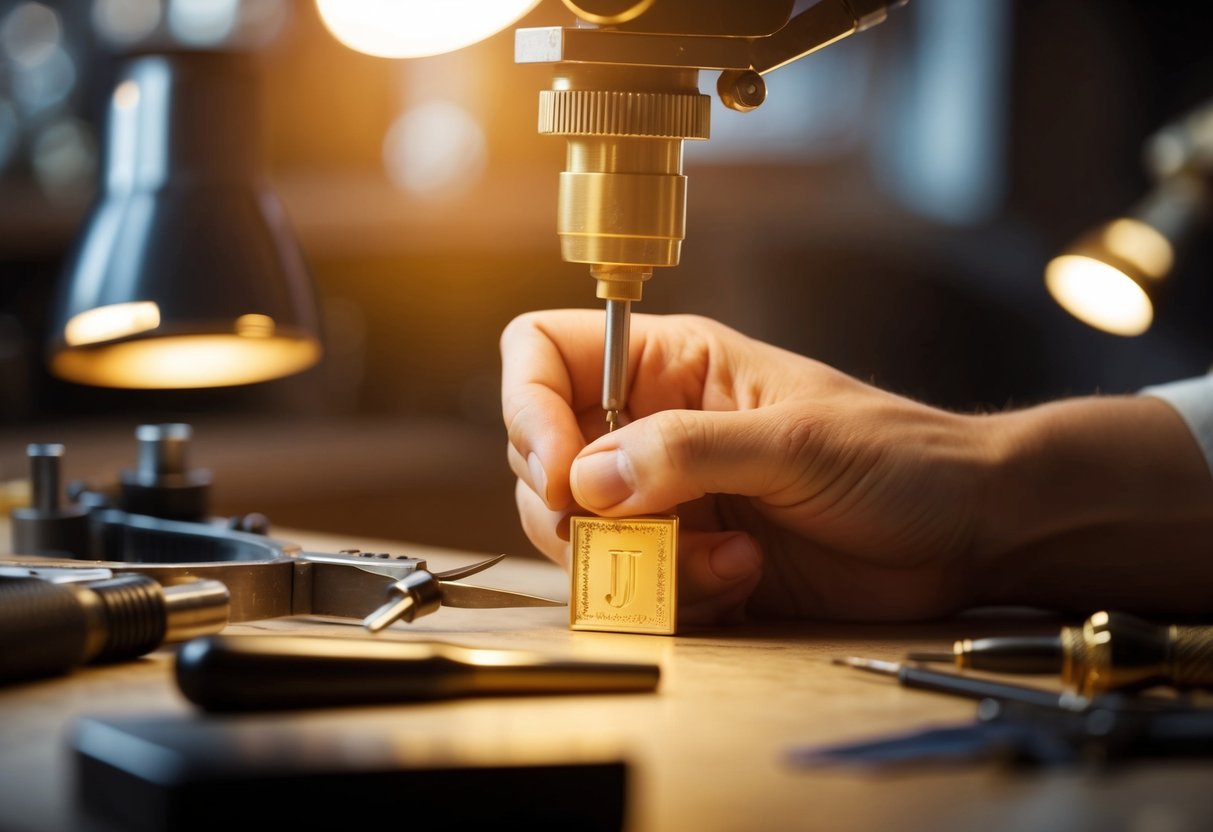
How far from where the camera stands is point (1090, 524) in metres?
1.00

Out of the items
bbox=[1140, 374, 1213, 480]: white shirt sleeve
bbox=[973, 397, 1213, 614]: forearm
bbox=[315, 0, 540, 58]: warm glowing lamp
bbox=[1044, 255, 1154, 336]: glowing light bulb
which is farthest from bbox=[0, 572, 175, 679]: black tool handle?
bbox=[1044, 255, 1154, 336]: glowing light bulb

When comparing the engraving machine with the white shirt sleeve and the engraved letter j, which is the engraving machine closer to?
the engraved letter j

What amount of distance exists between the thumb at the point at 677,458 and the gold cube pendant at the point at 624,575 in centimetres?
1

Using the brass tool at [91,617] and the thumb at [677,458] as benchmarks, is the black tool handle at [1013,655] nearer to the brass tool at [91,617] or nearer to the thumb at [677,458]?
the thumb at [677,458]

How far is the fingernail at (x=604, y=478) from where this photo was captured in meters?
0.83

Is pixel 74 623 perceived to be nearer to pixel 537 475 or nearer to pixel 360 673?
pixel 360 673

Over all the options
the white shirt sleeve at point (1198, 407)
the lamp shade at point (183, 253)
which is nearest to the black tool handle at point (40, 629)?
the lamp shade at point (183, 253)

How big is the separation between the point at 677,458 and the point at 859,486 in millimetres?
147

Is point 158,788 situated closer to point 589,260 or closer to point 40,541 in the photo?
point 589,260

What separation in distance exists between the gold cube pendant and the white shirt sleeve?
442 mm

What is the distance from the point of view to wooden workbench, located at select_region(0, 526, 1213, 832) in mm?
497

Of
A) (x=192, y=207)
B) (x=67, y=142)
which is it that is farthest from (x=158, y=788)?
(x=67, y=142)

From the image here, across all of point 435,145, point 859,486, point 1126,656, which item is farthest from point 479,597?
point 435,145

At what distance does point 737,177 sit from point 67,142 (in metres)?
1.40
